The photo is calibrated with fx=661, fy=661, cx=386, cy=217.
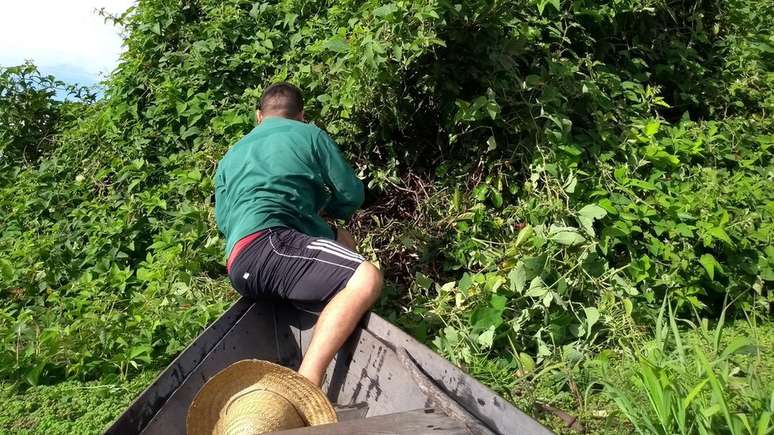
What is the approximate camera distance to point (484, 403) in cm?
188

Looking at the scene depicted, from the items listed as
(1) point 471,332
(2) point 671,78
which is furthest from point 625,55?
(1) point 471,332

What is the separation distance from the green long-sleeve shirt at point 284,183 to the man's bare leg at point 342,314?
462 millimetres

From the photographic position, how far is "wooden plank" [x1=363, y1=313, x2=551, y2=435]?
170 centimetres

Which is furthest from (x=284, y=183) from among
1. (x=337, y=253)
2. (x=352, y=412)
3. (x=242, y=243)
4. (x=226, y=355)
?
(x=352, y=412)

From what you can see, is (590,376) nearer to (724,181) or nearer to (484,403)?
(484,403)

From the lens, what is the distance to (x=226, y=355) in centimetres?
276

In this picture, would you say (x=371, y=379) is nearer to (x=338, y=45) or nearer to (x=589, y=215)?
(x=589, y=215)

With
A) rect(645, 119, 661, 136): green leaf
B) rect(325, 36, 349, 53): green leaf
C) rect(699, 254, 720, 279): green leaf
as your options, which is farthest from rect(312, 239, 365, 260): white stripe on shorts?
rect(645, 119, 661, 136): green leaf

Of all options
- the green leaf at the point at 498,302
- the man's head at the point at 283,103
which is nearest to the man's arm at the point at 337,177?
the man's head at the point at 283,103

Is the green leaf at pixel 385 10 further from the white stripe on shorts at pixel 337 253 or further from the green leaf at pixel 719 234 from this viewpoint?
the green leaf at pixel 719 234

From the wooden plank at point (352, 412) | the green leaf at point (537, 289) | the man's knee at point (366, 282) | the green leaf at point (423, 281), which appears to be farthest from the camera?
the green leaf at point (423, 281)

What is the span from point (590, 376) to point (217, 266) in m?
2.43

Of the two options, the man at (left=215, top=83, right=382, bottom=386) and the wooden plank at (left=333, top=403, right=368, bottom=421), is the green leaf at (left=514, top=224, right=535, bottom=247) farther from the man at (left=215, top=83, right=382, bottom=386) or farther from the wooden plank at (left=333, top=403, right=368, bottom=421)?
the wooden plank at (left=333, top=403, right=368, bottom=421)

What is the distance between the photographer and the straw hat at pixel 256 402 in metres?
2.27
